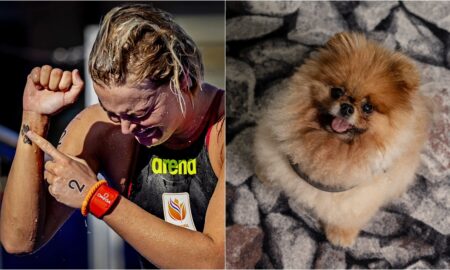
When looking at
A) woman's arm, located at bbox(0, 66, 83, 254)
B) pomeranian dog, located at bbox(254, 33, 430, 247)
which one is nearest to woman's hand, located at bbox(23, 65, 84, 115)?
woman's arm, located at bbox(0, 66, 83, 254)

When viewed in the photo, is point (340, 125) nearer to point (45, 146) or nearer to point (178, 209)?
point (178, 209)

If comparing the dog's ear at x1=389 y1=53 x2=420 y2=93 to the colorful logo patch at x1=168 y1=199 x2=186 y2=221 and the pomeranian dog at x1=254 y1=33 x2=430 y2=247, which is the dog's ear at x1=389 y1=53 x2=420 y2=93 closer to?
the pomeranian dog at x1=254 y1=33 x2=430 y2=247

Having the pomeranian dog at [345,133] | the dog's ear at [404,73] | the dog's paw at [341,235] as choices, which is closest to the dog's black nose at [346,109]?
the pomeranian dog at [345,133]

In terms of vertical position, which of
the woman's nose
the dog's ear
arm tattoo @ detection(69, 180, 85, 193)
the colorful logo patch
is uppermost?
the dog's ear

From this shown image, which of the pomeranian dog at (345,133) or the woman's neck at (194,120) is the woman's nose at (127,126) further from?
the pomeranian dog at (345,133)

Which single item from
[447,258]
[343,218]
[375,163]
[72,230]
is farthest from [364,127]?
[72,230]

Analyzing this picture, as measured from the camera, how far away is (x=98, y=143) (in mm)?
3443

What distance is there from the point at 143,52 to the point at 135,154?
19.1 inches

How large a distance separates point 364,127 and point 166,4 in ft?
3.41

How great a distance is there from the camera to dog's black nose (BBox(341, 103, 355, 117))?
10.9 feet

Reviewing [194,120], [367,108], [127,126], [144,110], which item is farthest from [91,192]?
[367,108]

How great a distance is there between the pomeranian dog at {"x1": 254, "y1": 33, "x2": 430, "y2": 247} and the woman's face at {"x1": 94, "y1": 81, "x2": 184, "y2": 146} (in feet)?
1.37

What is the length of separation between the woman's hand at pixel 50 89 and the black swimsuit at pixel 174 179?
1.32 feet

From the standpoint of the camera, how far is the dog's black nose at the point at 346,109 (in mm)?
3312
